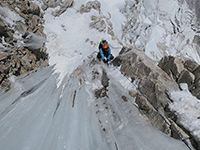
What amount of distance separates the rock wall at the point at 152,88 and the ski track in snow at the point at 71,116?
1.03 feet

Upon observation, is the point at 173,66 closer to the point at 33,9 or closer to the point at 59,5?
the point at 33,9

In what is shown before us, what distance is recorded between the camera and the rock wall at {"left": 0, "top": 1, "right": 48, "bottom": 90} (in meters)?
5.67

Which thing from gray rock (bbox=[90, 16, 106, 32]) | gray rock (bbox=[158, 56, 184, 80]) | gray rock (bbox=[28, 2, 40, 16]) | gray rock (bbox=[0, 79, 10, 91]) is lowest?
gray rock (bbox=[158, 56, 184, 80])

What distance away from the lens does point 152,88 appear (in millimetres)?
4965

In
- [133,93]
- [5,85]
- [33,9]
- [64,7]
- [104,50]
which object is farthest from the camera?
[64,7]

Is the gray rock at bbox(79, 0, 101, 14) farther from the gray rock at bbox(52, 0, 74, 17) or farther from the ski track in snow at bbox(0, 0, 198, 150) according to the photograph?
the ski track in snow at bbox(0, 0, 198, 150)

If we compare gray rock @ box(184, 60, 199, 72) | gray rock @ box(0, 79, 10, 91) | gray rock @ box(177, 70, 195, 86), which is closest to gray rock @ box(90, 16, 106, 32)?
gray rock @ box(184, 60, 199, 72)

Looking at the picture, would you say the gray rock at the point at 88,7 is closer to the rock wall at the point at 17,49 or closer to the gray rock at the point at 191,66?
the rock wall at the point at 17,49

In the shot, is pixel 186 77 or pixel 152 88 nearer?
pixel 152 88

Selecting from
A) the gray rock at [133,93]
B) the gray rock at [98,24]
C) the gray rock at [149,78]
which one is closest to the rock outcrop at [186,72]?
the gray rock at [149,78]

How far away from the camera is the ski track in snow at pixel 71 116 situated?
3.15 meters

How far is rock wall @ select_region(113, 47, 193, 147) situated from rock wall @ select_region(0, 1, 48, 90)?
549 cm

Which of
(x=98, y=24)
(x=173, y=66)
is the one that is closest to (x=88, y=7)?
(x=98, y=24)

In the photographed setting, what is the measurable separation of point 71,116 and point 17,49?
5.25m
